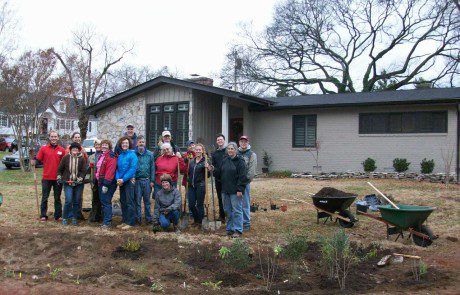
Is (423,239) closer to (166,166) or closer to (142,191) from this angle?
(166,166)

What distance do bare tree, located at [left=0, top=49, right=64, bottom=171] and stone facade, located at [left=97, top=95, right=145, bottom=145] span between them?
9.84 feet

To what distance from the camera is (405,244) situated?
7707 millimetres

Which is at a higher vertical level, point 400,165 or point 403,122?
point 403,122

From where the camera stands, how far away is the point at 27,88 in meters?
21.1

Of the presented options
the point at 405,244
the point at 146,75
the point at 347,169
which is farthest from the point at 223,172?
the point at 146,75

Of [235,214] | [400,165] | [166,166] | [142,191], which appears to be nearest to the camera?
[235,214]

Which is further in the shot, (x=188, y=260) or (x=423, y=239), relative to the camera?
(x=423, y=239)

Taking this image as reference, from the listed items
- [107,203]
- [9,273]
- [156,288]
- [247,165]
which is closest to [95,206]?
[107,203]

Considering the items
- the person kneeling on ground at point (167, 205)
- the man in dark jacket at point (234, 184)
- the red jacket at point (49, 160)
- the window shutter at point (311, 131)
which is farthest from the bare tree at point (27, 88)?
the man in dark jacket at point (234, 184)

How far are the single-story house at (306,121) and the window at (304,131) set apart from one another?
1.7 inches

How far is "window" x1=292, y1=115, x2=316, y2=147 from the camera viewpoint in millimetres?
19766

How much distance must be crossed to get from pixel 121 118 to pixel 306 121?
8.03m

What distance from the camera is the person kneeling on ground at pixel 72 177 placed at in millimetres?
8938

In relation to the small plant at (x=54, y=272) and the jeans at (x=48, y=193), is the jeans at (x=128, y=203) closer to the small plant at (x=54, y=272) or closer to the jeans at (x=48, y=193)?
the jeans at (x=48, y=193)
